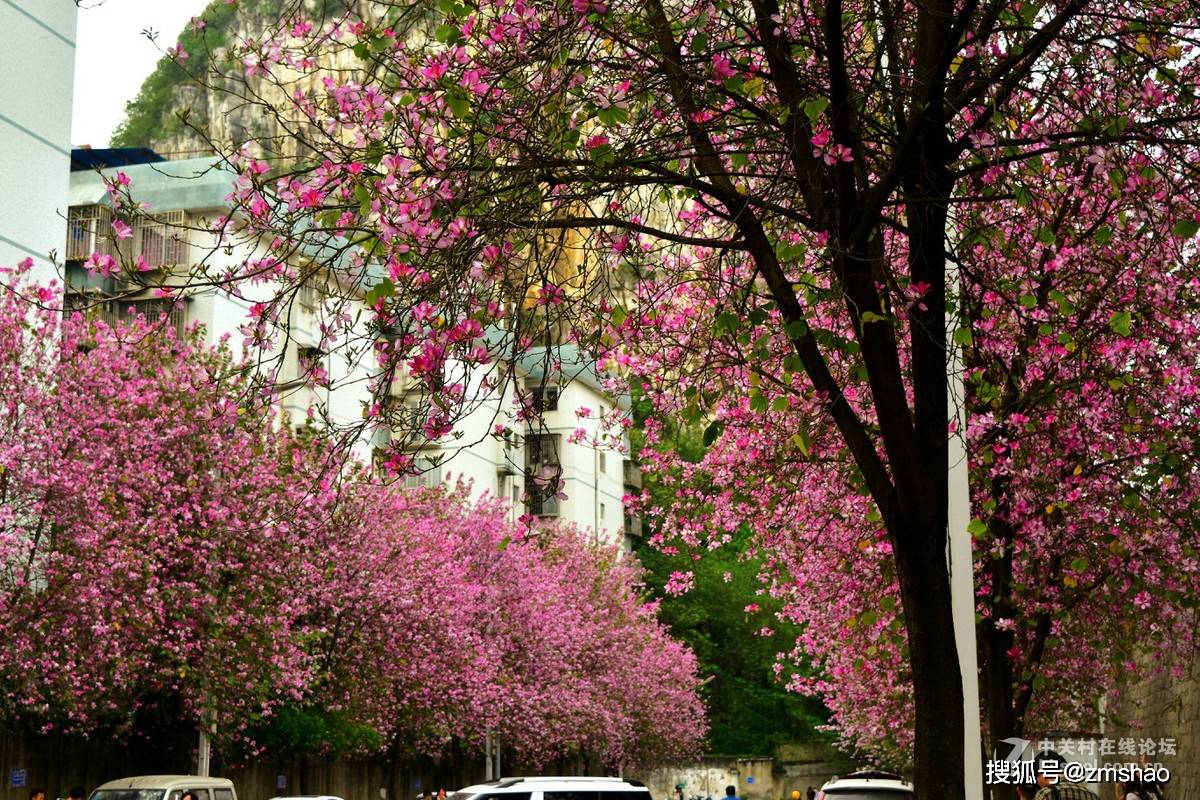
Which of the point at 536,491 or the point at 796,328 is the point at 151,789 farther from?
the point at 796,328

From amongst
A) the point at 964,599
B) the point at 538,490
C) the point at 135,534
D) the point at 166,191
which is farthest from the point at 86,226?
the point at 538,490

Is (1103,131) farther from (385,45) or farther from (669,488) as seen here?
(669,488)

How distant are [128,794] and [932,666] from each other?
1654 cm

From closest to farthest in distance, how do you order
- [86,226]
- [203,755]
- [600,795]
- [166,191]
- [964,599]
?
[964,599] < [600,795] < [203,755] < [86,226] < [166,191]

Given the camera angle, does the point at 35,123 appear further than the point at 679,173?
Yes

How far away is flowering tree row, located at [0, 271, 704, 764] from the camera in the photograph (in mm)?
25891

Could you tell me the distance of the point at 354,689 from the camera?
3588 cm

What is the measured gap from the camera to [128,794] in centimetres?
2211

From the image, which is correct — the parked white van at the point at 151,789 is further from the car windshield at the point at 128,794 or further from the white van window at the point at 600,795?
the white van window at the point at 600,795

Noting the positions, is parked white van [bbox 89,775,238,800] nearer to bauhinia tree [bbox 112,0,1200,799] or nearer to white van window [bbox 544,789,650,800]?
white van window [bbox 544,789,650,800]

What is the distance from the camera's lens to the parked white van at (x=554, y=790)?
22.3m

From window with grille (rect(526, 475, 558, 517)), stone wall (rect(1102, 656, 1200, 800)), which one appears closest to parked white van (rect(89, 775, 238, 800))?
stone wall (rect(1102, 656, 1200, 800))

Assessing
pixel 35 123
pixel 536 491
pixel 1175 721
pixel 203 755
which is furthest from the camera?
pixel 35 123

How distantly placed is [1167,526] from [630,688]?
43.5 metres
